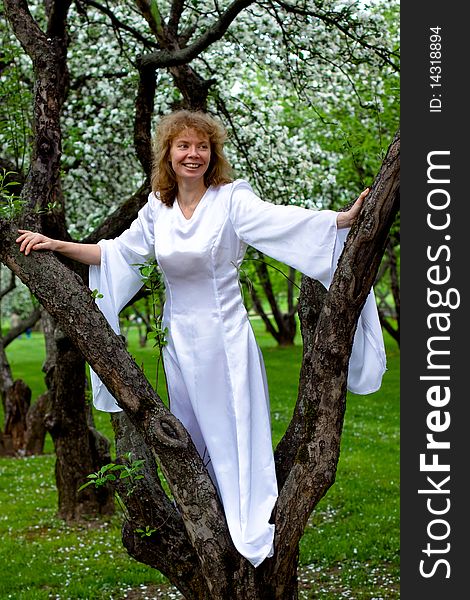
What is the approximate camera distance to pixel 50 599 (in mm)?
6273

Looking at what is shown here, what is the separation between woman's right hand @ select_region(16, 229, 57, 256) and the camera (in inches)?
159

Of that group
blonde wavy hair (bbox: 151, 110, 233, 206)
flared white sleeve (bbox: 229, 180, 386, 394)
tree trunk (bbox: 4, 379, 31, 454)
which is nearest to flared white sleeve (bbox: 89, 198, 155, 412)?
blonde wavy hair (bbox: 151, 110, 233, 206)

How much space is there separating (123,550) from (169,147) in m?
4.29

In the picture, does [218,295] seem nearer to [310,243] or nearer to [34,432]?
[310,243]

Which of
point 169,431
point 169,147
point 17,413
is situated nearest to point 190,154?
point 169,147

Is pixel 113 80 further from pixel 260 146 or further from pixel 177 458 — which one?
pixel 177 458

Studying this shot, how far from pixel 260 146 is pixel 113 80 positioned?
1.70m

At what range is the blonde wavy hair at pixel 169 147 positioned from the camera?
4.11 metres

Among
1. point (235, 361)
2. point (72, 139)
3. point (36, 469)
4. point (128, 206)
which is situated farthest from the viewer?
point (36, 469)

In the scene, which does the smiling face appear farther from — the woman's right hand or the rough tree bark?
the rough tree bark

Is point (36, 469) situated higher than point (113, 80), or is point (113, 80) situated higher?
point (113, 80)

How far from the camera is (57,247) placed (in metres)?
4.13

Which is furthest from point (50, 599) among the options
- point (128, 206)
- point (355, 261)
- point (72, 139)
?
point (72, 139)

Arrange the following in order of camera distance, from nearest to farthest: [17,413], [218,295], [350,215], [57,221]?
[350,215]
[218,295]
[57,221]
[17,413]
